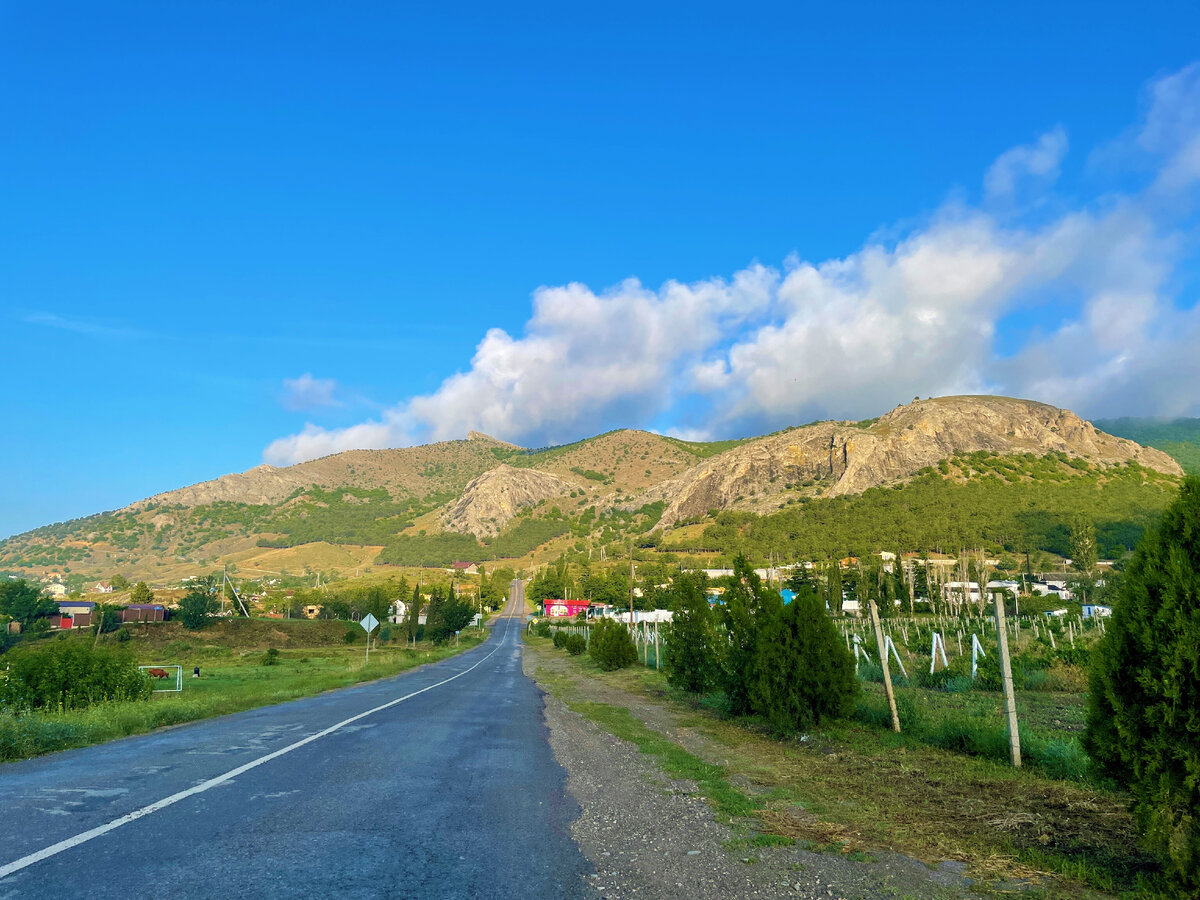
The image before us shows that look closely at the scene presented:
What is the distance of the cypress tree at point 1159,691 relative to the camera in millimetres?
4418

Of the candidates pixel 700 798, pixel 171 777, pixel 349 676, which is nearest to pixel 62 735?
pixel 171 777

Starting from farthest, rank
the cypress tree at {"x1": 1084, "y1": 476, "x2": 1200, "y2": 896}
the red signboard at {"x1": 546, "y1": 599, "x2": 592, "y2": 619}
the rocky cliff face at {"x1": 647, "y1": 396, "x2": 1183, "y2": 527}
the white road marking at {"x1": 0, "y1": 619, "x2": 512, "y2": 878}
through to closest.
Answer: the rocky cliff face at {"x1": 647, "y1": 396, "x2": 1183, "y2": 527}, the red signboard at {"x1": 546, "y1": 599, "x2": 592, "y2": 619}, the white road marking at {"x1": 0, "y1": 619, "x2": 512, "y2": 878}, the cypress tree at {"x1": 1084, "y1": 476, "x2": 1200, "y2": 896}

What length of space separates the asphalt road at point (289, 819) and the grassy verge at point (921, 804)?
241 centimetres

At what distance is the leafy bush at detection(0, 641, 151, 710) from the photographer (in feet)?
47.3

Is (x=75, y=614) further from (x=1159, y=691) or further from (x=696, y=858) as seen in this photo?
(x=1159, y=691)

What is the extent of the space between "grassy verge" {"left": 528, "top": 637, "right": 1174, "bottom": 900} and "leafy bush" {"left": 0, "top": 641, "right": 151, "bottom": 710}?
12.9 m

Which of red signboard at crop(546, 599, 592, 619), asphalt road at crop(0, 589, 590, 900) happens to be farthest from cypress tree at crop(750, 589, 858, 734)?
red signboard at crop(546, 599, 592, 619)

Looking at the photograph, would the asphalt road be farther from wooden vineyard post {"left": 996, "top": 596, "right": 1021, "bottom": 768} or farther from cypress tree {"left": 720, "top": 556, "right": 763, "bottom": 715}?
wooden vineyard post {"left": 996, "top": 596, "right": 1021, "bottom": 768}

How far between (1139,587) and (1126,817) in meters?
2.86

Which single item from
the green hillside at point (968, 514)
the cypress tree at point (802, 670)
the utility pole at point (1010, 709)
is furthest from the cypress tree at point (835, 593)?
the utility pole at point (1010, 709)

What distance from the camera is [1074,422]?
17012 centimetres

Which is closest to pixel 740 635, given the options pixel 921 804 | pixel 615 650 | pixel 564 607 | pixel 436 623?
pixel 921 804

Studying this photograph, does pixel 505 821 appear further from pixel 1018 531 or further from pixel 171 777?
pixel 1018 531

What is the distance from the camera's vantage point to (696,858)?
18.2ft
